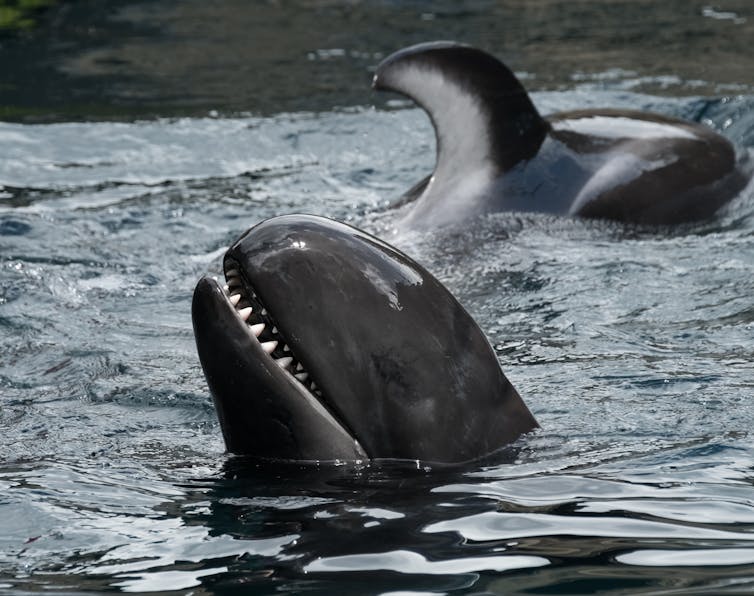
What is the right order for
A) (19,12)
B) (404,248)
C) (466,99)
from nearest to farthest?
(404,248)
(466,99)
(19,12)

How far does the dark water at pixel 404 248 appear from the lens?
156 inches

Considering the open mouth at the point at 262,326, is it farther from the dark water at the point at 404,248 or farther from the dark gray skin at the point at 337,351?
the dark water at the point at 404,248

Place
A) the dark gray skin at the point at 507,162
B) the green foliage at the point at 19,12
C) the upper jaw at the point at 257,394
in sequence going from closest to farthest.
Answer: the upper jaw at the point at 257,394 < the dark gray skin at the point at 507,162 < the green foliage at the point at 19,12

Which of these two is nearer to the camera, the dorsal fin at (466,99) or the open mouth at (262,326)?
the open mouth at (262,326)

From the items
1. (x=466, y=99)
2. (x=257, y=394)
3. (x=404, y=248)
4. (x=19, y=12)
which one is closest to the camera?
(x=257, y=394)

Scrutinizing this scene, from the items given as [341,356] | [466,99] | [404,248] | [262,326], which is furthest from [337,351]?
[466,99]

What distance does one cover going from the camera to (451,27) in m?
17.9

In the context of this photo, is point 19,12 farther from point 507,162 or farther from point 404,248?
point 404,248

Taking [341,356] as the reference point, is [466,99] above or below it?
above

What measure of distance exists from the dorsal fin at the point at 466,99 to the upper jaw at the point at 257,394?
473 centimetres

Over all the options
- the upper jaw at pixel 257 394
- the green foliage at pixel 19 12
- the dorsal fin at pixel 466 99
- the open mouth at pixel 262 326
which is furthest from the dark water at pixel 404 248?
the green foliage at pixel 19 12

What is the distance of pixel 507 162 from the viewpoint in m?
8.99

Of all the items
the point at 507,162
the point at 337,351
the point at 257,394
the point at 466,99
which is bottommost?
the point at 257,394

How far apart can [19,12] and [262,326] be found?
16087 mm
